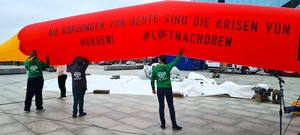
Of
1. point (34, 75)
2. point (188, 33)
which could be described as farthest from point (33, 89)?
point (188, 33)

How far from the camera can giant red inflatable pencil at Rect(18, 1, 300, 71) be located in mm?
4246

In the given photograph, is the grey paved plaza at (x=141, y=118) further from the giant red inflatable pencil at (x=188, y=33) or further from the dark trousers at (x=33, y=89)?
the giant red inflatable pencil at (x=188, y=33)

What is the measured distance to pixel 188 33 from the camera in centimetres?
472

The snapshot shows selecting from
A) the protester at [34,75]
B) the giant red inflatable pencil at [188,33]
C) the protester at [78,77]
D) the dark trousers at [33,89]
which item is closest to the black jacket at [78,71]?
the protester at [78,77]

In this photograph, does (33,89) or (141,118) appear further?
(33,89)

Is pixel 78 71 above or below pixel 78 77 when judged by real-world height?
above

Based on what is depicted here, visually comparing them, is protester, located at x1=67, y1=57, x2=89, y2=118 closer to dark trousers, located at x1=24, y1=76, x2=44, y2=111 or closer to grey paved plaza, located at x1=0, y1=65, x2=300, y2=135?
grey paved plaza, located at x1=0, y1=65, x2=300, y2=135

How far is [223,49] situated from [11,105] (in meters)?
7.38

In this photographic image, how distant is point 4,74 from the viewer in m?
22.1

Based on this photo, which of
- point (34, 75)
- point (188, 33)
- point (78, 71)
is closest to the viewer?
point (188, 33)

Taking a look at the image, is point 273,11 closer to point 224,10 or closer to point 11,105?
point 224,10

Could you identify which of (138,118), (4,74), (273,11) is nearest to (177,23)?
(273,11)

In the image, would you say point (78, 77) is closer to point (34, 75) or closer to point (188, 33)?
point (34, 75)

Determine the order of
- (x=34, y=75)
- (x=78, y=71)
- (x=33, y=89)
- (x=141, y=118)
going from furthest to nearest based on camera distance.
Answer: (x=33, y=89) < (x=34, y=75) < (x=141, y=118) < (x=78, y=71)
